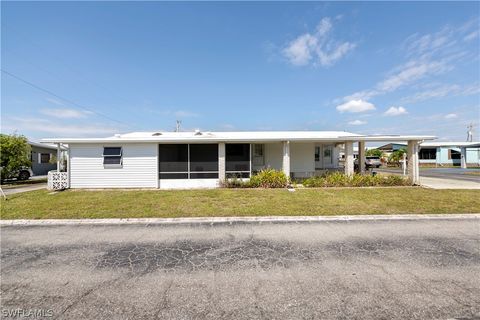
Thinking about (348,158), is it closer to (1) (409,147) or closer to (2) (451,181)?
(1) (409,147)

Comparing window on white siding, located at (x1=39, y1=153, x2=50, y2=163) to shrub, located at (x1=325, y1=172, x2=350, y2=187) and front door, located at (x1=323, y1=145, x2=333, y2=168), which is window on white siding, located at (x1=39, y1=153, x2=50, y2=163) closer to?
shrub, located at (x1=325, y1=172, x2=350, y2=187)

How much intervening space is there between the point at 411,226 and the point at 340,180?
667cm

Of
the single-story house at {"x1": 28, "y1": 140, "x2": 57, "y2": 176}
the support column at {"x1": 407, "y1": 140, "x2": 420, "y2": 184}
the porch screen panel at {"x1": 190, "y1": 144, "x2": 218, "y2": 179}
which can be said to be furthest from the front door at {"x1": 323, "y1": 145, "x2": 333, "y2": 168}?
the single-story house at {"x1": 28, "y1": 140, "x2": 57, "y2": 176}

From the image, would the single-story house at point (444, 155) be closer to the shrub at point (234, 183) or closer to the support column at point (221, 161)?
the shrub at point (234, 183)

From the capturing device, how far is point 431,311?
2713 millimetres

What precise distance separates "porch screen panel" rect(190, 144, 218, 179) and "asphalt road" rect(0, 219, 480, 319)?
25.0 ft

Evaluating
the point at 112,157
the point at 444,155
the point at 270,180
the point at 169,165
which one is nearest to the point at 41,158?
the point at 112,157

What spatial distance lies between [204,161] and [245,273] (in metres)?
10.8

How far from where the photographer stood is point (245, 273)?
11.9 ft

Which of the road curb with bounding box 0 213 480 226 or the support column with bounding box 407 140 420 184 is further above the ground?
the support column with bounding box 407 140 420 184

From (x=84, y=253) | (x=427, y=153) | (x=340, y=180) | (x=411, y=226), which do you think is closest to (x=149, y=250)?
(x=84, y=253)

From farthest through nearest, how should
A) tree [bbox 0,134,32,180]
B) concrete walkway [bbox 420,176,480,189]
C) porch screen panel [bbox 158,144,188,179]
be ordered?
tree [bbox 0,134,32,180] < porch screen panel [bbox 158,144,188,179] < concrete walkway [bbox 420,176,480,189]

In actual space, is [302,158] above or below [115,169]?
above

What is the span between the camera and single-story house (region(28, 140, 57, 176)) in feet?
75.9
